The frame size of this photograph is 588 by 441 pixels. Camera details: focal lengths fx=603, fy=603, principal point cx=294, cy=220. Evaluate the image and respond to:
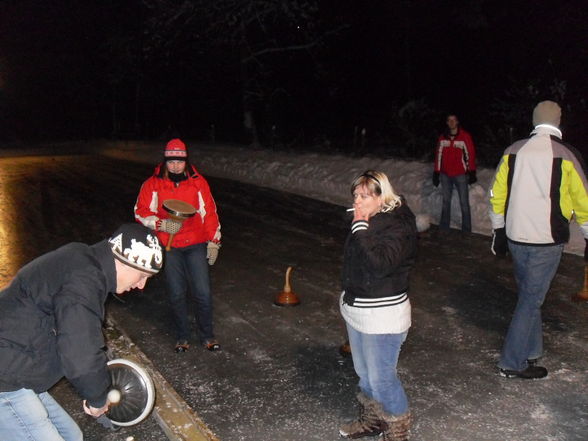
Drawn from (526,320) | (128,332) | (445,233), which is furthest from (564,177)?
(445,233)

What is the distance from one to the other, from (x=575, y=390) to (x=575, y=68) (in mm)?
15283

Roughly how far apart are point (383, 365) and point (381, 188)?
44.7 inches

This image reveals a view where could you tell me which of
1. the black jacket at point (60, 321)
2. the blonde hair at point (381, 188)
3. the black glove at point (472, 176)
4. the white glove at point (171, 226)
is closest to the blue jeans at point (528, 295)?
the blonde hair at point (381, 188)

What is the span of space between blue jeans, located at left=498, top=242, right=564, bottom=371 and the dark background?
473 inches

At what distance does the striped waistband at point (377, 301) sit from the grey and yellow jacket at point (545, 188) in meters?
1.64

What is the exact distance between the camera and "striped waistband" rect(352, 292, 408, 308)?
376cm

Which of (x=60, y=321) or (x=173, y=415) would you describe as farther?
(x=173, y=415)

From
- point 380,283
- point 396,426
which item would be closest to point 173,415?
point 396,426

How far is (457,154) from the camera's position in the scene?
10445mm

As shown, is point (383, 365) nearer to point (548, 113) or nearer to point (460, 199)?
point (548, 113)

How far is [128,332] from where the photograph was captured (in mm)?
6363

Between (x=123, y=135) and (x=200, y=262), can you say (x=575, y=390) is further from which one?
(x=123, y=135)

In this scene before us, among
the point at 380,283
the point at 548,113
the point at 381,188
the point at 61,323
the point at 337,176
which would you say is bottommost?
the point at 337,176

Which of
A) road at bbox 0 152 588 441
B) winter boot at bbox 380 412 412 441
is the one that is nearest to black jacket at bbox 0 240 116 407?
road at bbox 0 152 588 441
